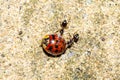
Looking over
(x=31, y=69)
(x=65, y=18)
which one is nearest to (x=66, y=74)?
(x=31, y=69)

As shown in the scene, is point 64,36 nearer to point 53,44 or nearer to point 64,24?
point 64,24

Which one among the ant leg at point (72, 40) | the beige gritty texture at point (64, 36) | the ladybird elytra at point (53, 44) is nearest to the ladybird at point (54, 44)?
the ladybird elytra at point (53, 44)

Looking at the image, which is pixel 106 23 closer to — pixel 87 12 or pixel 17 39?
pixel 87 12

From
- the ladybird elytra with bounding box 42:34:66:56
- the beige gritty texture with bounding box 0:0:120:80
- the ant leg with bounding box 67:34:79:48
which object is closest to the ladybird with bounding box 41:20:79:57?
the ladybird elytra with bounding box 42:34:66:56

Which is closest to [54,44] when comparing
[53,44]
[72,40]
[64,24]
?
[53,44]

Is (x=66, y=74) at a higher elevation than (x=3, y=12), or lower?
lower

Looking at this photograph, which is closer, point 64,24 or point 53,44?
point 53,44

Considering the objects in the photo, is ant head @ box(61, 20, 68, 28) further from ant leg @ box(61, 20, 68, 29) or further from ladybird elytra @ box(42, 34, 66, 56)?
ladybird elytra @ box(42, 34, 66, 56)

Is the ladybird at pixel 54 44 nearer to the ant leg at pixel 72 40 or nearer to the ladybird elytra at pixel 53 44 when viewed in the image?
the ladybird elytra at pixel 53 44
